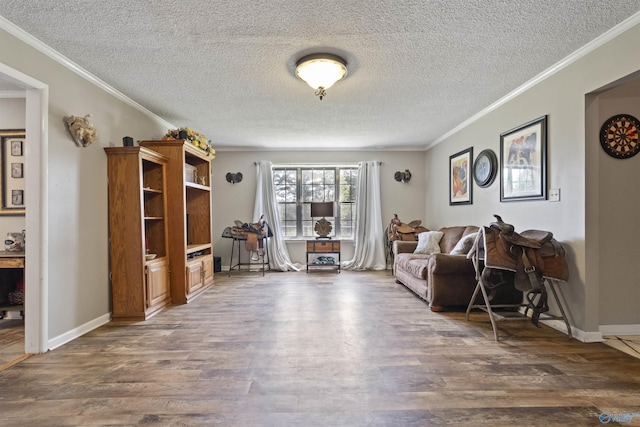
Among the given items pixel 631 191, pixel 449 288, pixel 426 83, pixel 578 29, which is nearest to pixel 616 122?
pixel 631 191

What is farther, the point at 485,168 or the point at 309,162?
the point at 309,162

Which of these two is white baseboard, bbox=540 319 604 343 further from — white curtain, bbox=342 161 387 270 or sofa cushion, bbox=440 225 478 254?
white curtain, bbox=342 161 387 270

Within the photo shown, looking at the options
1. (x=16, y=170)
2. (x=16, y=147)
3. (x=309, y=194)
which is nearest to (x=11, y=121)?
(x=16, y=147)

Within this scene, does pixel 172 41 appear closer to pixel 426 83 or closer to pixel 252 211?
pixel 426 83

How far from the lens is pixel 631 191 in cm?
273

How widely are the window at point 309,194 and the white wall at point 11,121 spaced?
405cm

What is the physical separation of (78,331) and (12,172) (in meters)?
2.01

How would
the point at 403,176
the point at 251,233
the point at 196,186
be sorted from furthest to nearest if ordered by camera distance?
the point at 403,176 < the point at 251,233 < the point at 196,186

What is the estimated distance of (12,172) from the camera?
132 inches

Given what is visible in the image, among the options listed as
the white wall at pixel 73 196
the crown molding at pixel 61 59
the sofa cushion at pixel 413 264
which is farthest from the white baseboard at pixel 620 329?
the crown molding at pixel 61 59

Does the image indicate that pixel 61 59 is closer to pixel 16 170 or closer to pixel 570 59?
pixel 16 170

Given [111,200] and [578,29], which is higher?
[578,29]

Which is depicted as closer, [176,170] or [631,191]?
[631,191]

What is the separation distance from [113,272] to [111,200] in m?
0.79
